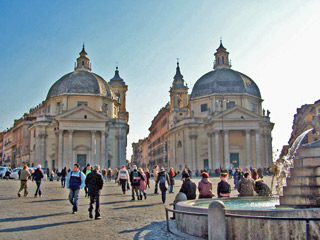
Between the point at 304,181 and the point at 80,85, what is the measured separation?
5950 cm

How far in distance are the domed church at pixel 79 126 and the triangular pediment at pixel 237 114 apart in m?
18.1

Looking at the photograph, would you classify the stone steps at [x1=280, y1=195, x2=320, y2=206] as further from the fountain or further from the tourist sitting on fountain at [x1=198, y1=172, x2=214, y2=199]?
the tourist sitting on fountain at [x1=198, y1=172, x2=214, y2=199]

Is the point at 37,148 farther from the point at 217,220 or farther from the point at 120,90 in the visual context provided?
the point at 217,220

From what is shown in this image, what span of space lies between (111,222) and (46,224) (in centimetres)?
194

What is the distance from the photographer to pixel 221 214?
26.4 ft

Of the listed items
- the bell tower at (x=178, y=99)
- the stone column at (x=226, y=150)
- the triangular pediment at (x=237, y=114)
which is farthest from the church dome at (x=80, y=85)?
the stone column at (x=226, y=150)

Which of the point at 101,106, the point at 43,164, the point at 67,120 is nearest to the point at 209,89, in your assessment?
the point at 101,106

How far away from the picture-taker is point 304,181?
957 cm

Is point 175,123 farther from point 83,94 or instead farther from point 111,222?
point 111,222

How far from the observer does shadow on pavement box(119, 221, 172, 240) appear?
956cm

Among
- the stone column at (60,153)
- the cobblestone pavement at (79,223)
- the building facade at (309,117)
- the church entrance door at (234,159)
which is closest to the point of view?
the cobblestone pavement at (79,223)

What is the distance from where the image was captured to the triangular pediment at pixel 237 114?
2372 inches

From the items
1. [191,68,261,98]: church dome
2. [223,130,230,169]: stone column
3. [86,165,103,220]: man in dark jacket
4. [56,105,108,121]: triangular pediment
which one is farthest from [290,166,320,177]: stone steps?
[191,68,261,98]: church dome

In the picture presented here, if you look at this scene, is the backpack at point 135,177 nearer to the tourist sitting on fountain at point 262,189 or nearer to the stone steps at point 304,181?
the tourist sitting on fountain at point 262,189
